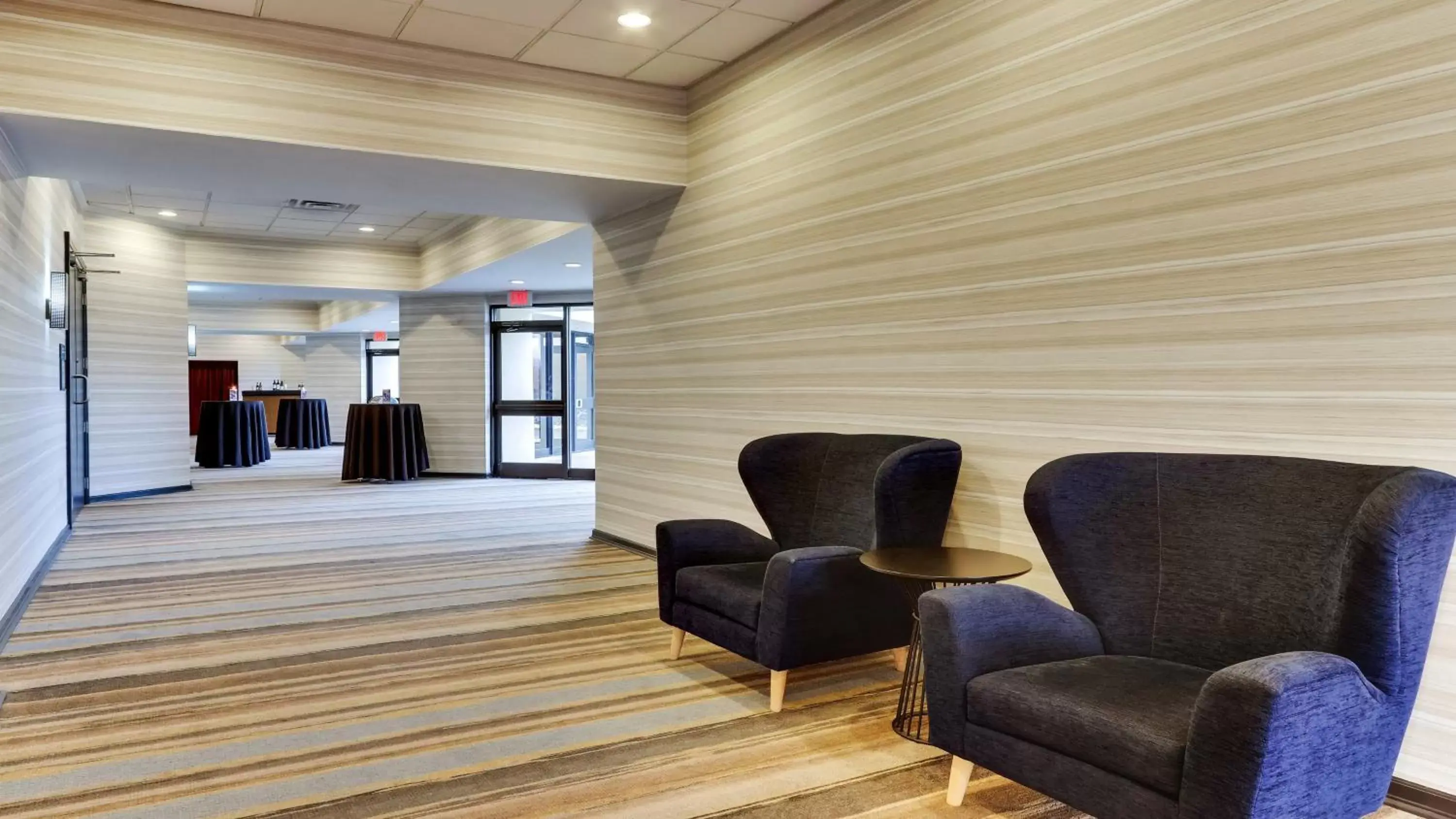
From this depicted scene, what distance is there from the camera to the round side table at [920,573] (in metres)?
3.04

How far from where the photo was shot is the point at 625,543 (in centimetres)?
715

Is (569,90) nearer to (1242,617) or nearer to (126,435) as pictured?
(1242,617)

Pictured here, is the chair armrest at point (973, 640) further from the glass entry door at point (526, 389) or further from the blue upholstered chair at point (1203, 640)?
the glass entry door at point (526, 389)

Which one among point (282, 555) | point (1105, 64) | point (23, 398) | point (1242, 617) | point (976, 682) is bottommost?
point (282, 555)

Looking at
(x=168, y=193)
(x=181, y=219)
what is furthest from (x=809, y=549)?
(x=181, y=219)

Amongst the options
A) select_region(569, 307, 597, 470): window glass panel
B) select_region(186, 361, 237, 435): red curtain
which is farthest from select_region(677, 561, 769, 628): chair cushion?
select_region(186, 361, 237, 435): red curtain

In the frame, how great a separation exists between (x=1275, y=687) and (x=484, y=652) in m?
3.32

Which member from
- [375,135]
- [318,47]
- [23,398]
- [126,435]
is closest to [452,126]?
[375,135]

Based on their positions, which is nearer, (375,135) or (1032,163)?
(1032,163)

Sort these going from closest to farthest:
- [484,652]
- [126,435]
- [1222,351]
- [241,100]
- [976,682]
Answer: [976,682] → [1222,351] → [484,652] → [241,100] → [126,435]

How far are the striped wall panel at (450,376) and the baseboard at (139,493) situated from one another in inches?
125

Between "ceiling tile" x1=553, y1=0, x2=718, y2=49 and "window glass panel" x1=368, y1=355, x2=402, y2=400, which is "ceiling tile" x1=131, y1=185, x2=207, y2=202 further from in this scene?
"window glass panel" x1=368, y1=355, x2=402, y2=400

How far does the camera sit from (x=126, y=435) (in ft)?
33.4

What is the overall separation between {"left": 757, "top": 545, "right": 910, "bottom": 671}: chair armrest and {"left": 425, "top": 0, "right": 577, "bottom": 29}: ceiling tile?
313 centimetres
